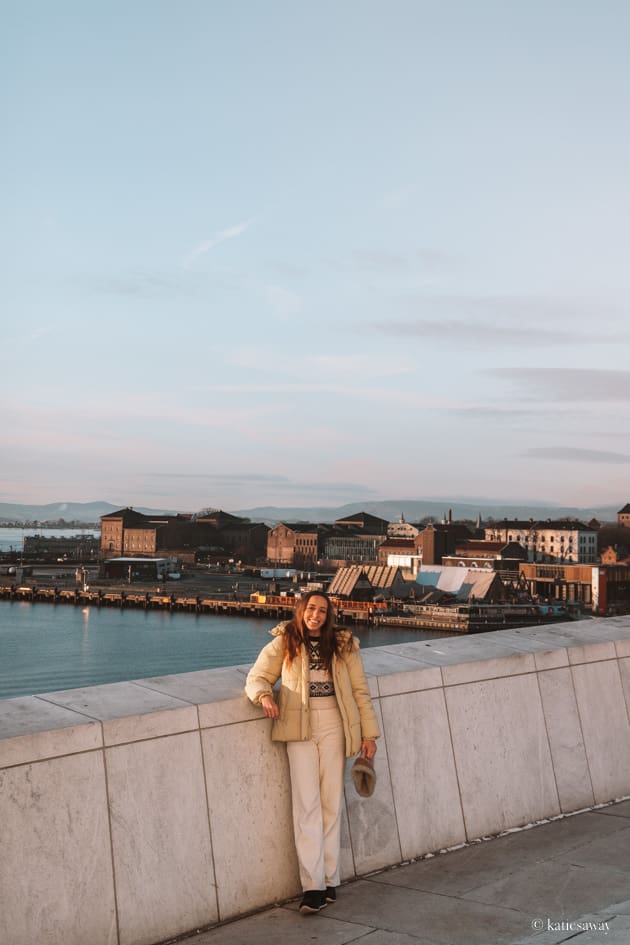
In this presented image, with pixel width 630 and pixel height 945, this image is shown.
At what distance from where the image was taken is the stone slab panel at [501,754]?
4754mm

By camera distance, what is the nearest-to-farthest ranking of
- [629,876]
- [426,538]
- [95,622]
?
[629,876], [95,622], [426,538]

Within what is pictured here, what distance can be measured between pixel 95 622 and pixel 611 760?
7296 cm

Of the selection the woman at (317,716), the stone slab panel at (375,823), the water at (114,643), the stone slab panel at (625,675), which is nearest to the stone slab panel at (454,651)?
the stone slab panel at (375,823)

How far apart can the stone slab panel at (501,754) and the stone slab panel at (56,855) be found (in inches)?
75.2

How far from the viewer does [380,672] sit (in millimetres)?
4562

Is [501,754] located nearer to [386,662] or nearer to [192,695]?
[386,662]

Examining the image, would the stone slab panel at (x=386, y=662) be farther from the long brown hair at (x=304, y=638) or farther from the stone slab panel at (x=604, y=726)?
the stone slab panel at (x=604, y=726)

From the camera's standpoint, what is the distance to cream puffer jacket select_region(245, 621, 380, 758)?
383cm

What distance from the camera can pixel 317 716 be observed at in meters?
3.86

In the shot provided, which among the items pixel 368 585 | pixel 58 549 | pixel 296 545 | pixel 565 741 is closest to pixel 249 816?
pixel 565 741

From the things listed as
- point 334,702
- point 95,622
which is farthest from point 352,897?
point 95,622

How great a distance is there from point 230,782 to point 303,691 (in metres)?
0.45

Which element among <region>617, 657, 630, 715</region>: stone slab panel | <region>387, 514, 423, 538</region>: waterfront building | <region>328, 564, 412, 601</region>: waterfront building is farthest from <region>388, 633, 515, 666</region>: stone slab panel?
→ <region>387, 514, 423, 538</region>: waterfront building

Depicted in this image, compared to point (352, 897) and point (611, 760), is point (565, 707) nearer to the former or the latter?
point (611, 760)
